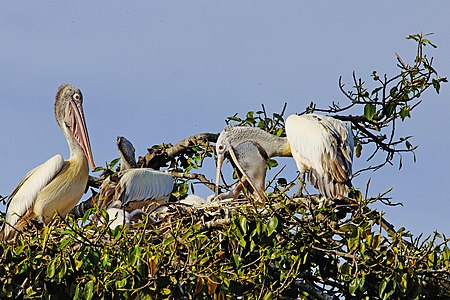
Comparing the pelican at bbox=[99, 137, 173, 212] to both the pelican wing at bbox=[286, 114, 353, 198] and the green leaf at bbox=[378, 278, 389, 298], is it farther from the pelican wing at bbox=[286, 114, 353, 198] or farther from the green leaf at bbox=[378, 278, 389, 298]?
A: the green leaf at bbox=[378, 278, 389, 298]

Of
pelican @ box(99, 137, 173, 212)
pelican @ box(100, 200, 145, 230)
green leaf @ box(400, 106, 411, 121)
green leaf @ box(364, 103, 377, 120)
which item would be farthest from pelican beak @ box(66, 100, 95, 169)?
green leaf @ box(400, 106, 411, 121)

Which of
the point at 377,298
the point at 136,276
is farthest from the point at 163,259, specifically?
the point at 377,298

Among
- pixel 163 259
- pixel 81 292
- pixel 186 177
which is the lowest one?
pixel 81 292

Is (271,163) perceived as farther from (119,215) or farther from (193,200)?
(119,215)

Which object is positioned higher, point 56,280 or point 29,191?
point 29,191

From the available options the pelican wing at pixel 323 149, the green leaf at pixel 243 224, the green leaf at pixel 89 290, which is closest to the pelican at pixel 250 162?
the pelican wing at pixel 323 149

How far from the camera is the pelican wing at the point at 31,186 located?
26.2 ft

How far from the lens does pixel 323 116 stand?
792cm

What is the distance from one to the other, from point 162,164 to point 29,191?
4.19 feet

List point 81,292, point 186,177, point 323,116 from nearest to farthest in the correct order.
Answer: point 81,292 → point 323,116 → point 186,177

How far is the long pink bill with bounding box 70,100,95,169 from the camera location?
8508mm

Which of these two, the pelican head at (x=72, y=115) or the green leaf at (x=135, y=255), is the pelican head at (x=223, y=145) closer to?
the pelican head at (x=72, y=115)

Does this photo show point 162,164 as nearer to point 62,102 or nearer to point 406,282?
point 62,102

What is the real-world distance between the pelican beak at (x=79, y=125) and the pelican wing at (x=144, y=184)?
306 millimetres
